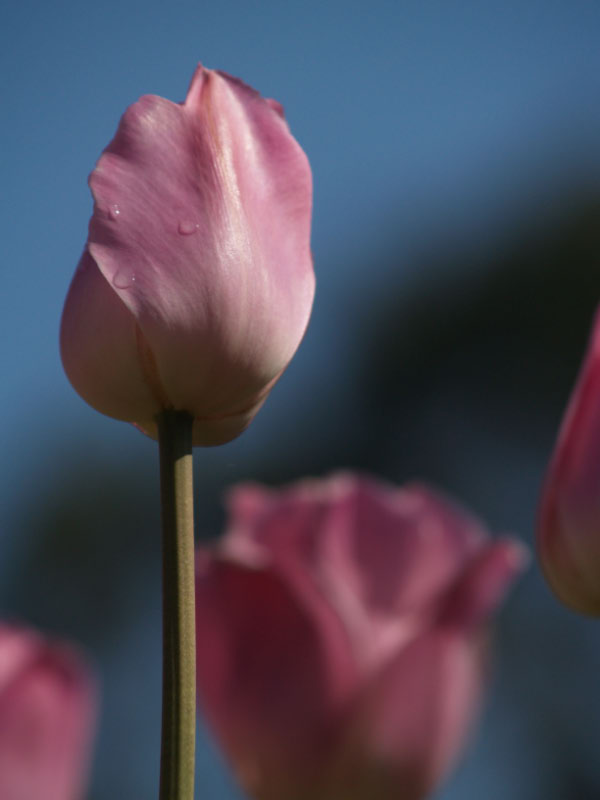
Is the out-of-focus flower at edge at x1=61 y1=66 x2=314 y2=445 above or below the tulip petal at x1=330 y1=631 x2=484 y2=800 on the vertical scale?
above

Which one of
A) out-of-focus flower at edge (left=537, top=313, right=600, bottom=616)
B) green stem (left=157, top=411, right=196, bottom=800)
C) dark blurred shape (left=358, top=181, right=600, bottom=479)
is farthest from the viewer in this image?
dark blurred shape (left=358, top=181, right=600, bottom=479)

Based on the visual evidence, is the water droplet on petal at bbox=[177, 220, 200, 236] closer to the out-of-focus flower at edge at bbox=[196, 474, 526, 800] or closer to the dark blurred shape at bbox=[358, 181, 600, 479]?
the out-of-focus flower at edge at bbox=[196, 474, 526, 800]

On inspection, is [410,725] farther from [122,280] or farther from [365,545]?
[122,280]

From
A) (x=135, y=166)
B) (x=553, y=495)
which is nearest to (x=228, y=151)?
(x=135, y=166)

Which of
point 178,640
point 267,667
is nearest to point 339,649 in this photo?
point 267,667

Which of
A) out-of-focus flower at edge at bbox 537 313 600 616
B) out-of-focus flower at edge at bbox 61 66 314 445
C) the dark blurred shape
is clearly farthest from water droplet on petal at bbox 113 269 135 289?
the dark blurred shape

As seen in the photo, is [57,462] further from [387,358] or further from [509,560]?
[509,560]
